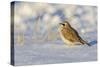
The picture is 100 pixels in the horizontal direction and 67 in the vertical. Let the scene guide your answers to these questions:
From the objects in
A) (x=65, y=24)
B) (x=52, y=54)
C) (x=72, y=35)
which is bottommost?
(x=52, y=54)

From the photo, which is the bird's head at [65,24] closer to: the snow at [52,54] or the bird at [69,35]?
the bird at [69,35]

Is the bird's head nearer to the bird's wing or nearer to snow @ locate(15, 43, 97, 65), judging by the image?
the bird's wing

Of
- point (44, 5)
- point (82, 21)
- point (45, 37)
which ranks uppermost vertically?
point (44, 5)

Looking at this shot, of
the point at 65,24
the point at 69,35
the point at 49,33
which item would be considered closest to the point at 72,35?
the point at 69,35

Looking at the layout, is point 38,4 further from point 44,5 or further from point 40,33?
point 40,33

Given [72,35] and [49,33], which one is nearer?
[49,33]

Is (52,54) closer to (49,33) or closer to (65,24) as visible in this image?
(49,33)

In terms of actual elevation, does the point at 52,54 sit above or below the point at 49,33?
below
